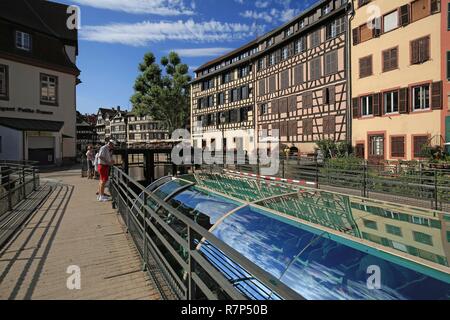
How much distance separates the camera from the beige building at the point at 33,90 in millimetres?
24766

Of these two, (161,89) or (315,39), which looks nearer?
(315,39)

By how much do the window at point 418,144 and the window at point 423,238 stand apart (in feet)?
56.9

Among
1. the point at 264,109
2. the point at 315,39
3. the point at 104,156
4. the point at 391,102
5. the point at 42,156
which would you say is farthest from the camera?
the point at 264,109

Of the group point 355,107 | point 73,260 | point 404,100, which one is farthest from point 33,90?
point 404,100

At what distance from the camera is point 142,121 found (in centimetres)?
8688

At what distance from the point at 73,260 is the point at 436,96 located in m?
19.0

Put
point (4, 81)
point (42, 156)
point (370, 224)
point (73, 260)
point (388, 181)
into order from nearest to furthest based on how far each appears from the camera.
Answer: point (370, 224), point (73, 260), point (388, 181), point (4, 81), point (42, 156)

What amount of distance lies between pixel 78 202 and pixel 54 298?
6526mm

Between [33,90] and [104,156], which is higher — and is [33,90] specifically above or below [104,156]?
above

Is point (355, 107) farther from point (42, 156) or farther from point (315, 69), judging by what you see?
point (42, 156)

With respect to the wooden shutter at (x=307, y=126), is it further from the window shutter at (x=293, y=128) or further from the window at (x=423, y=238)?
the window at (x=423, y=238)

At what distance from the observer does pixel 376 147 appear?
71.0 feet

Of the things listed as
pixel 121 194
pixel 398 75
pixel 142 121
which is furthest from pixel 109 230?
pixel 142 121

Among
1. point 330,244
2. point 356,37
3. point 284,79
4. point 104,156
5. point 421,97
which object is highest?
point 356,37
